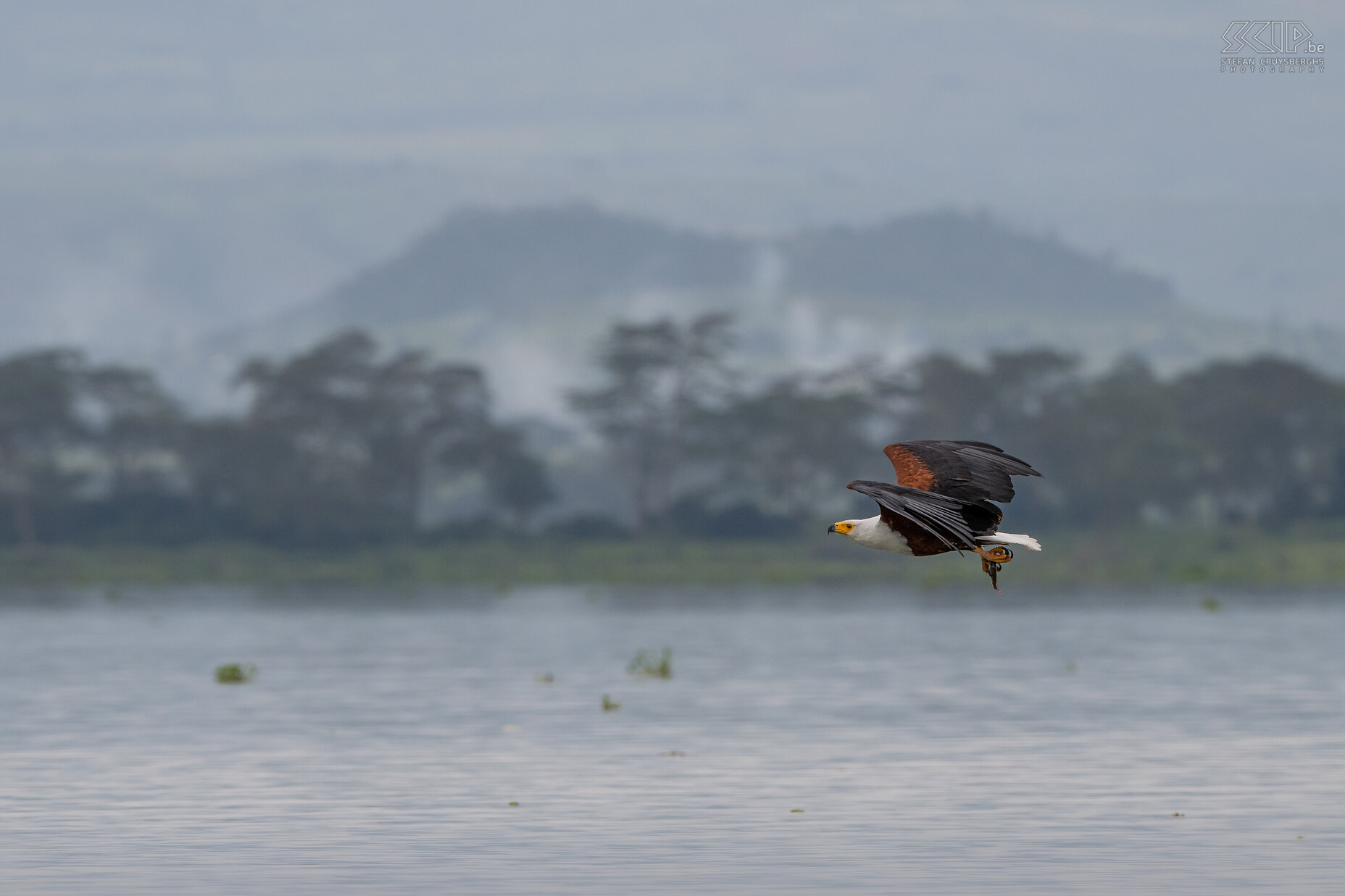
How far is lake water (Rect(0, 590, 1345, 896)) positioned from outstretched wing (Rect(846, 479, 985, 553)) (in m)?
5.24

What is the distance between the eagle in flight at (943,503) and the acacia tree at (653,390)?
6688 inches

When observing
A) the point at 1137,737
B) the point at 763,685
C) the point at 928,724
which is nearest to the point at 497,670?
the point at 763,685

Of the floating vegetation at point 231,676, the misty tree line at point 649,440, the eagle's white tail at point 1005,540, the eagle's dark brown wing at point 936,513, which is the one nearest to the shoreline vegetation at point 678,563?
the misty tree line at point 649,440

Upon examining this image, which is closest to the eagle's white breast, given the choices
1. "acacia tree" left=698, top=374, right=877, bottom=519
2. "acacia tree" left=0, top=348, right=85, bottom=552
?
"acacia tree" left=698, top=374, right=877, bottom=519

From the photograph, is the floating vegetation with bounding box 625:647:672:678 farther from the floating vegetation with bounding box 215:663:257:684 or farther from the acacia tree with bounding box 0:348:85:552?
the acacia tree with bounding box 0:348:85:552

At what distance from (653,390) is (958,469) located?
175 m

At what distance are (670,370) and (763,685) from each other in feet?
468

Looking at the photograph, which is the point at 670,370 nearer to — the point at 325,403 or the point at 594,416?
the point at 594,416

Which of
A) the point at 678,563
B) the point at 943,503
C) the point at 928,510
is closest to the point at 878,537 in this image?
the point at 928,510

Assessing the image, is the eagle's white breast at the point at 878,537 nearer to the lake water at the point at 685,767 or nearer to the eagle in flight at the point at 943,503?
the eagle in flight at the point at 943,503

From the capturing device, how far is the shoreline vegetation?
15338 centimetres

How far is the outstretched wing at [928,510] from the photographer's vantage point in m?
17.9

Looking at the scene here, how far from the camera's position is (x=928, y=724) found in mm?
41125

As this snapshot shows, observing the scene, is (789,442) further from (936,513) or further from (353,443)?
(936,513)
